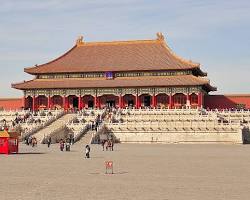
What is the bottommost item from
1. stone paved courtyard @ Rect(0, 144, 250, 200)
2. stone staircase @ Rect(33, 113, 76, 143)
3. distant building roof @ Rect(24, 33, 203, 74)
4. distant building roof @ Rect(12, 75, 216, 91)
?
stone paved courtyard @ Rect(0, 144, 250, 200)

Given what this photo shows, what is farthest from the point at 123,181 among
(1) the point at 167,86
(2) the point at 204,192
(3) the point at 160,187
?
(1) the point at 167,86

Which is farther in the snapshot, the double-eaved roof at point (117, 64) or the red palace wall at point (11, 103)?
the red palace wall at point (11, 103)

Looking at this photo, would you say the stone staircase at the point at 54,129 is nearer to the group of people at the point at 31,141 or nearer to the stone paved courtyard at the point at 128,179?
the group of people at the point at 31,141

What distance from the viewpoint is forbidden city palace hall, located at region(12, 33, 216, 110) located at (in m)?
75.9

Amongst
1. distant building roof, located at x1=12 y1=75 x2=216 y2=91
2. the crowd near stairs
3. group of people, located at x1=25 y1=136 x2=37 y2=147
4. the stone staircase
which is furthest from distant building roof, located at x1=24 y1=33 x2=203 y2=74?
group of people, located at x1=25 y1=136 x2=37 y2=147

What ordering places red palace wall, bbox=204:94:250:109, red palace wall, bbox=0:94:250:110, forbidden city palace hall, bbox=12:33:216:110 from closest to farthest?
red palace wall, bbox=204:94:250:109, red palace wall, bbox=0:94:250:110, forbidden city palace hall, bbox=12:33:216:110

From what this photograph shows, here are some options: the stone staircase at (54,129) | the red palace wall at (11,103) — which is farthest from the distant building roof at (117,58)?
the stone staircase at (54,129)

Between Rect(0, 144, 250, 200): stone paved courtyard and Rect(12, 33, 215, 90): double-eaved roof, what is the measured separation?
45.3 m

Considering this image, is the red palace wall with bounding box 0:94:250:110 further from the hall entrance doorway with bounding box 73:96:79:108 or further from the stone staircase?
the stone staircase

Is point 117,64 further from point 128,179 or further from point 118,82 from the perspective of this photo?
point 128,179

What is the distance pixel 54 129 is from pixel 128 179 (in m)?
34.0

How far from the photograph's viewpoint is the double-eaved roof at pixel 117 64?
7681cm

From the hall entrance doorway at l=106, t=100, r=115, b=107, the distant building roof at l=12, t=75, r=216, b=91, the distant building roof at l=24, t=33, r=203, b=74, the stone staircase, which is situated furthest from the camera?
the distant building roof at l=24, t=33, r=203, b=74

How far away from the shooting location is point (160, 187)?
64.1ft
